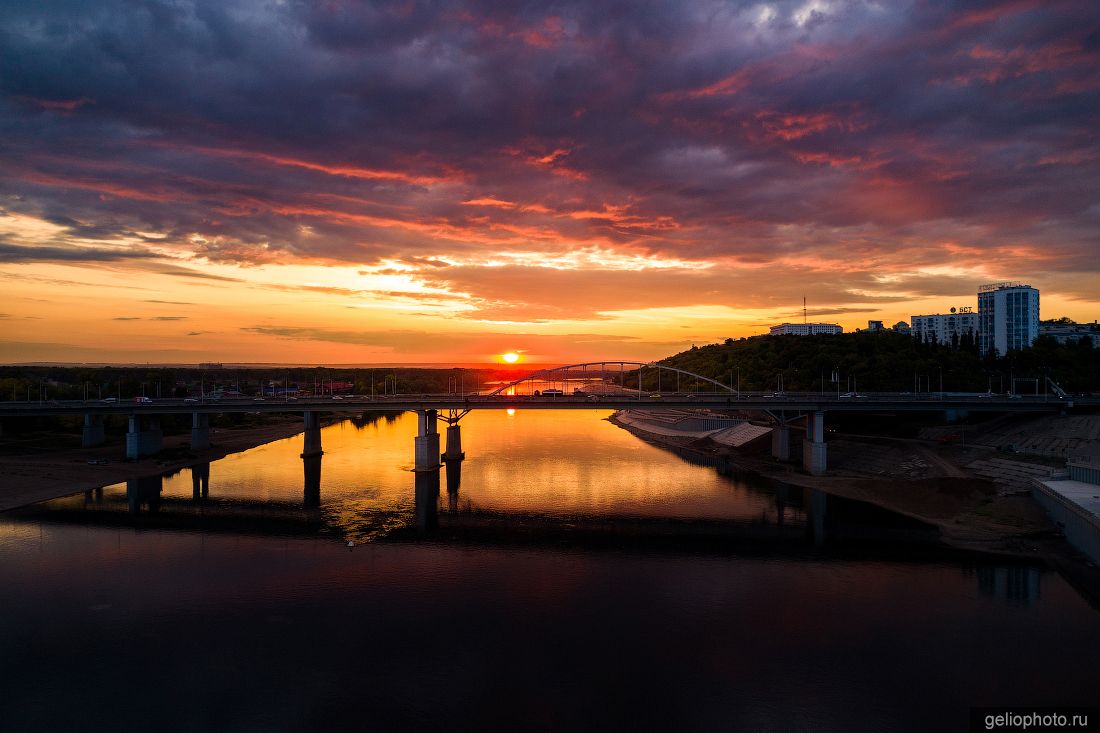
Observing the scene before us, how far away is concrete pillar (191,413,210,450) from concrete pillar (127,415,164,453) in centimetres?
434

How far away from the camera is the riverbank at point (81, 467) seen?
64500 mm

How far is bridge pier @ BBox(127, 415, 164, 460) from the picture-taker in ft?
273

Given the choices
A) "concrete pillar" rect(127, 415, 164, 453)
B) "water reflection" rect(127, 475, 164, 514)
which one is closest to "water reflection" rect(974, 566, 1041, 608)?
"water reflection" rect(127, 475, 164, 514)

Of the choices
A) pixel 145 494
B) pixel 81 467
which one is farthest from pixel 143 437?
pixel 145 494

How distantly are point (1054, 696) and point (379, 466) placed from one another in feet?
241

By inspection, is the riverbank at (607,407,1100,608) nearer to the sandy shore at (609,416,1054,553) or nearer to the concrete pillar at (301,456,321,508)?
the sandy shore at (609,416,1054,553)

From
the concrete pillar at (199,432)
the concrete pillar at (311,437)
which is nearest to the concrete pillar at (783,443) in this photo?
the concrete pillar at (311,437)

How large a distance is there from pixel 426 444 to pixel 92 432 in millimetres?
50269

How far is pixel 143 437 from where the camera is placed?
84.7 meters

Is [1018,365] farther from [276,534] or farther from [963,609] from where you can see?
[276,534]

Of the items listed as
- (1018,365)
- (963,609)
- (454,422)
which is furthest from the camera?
(1018,365)

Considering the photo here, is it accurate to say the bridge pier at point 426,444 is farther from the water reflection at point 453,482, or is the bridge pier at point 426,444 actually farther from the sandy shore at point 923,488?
the sandy shore at point 923,488

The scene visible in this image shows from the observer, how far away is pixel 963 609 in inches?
1347

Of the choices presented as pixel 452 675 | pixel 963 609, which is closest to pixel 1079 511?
pixel 963 609
